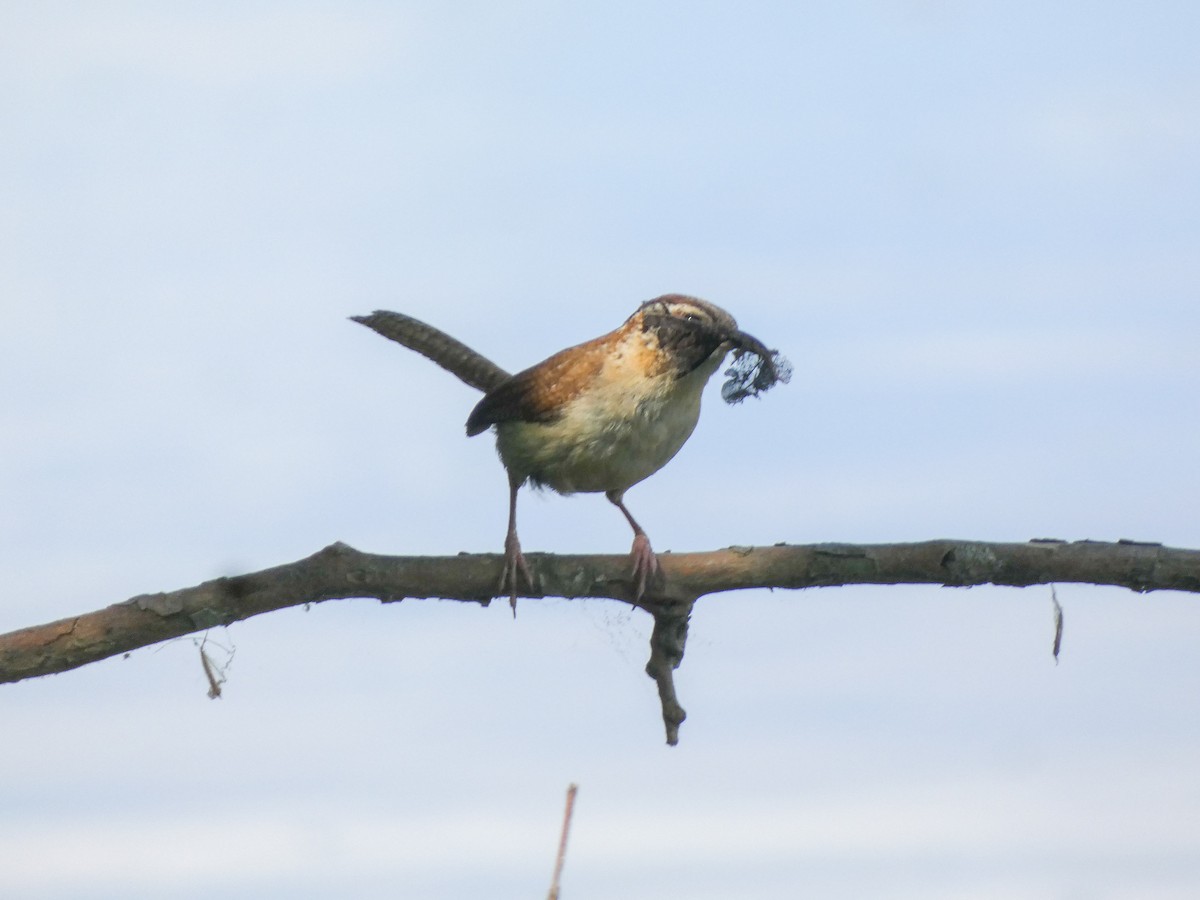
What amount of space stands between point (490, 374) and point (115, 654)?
2.64 m

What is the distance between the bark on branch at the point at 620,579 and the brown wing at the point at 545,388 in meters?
0.77

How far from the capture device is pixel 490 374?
22.9 feet

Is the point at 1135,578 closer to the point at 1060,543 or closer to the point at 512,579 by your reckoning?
the point at 1060,543

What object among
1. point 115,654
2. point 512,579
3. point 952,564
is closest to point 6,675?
point 115,654

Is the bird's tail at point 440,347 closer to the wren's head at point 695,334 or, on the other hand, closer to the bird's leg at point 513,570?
the wren's head at point 695,334

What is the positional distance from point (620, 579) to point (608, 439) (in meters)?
0.69

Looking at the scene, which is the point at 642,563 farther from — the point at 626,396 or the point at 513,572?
the point at 626,396

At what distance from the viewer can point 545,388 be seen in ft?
19.2

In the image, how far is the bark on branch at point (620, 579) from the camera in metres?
4.69

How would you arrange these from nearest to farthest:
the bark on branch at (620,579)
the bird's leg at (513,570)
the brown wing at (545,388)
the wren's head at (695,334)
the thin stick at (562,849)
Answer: the thin stick at (562,849), the bark on branch at (620,579), the bird's leg at (513,570), the wren's head at (695,334), the brown wing at (545,388)

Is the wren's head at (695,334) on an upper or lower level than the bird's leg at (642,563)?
upper

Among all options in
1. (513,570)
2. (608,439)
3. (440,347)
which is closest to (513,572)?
(513,570)

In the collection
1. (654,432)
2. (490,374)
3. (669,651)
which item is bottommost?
(669,651)

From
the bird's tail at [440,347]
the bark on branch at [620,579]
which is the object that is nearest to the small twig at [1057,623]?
the bark on branch at [620,579]
